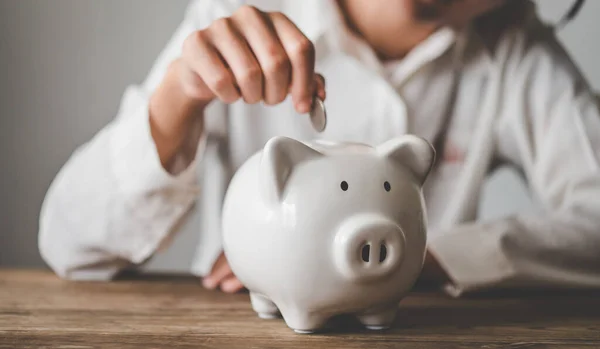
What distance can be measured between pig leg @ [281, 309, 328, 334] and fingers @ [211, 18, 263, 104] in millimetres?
199

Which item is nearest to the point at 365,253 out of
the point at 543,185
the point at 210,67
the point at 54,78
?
the point at 210,67

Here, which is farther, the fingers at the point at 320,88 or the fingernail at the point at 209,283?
the fingernail at the point at 209,283

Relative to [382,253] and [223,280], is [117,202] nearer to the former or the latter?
[223,280]

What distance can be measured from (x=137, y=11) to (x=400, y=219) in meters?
1.21

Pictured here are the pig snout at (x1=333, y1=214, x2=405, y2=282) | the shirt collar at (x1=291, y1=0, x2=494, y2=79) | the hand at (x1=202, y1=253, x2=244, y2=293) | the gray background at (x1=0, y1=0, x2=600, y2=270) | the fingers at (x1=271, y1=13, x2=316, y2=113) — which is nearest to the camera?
the pig snout at (x1=333, y1=214, x2=405, y2=282)

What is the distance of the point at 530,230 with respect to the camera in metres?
0.83

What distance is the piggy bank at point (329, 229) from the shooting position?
1.54ft

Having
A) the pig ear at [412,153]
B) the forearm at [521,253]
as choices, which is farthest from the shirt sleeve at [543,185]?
the pig ear at [412,153]

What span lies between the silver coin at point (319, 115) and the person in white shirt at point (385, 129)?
0.05m

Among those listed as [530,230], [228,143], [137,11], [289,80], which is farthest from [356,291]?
[137,11]

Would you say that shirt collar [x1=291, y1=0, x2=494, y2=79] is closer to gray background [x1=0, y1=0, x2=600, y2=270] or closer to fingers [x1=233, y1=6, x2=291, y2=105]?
fingers [x1=233, y1=6, x2=291, y2=105]

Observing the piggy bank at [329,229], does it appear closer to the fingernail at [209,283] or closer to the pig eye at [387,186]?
the pig eye at [387,186]

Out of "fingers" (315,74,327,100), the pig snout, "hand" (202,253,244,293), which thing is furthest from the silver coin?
"hand" (202,253,244,293)

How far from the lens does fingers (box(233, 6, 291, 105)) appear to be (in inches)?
22.5
